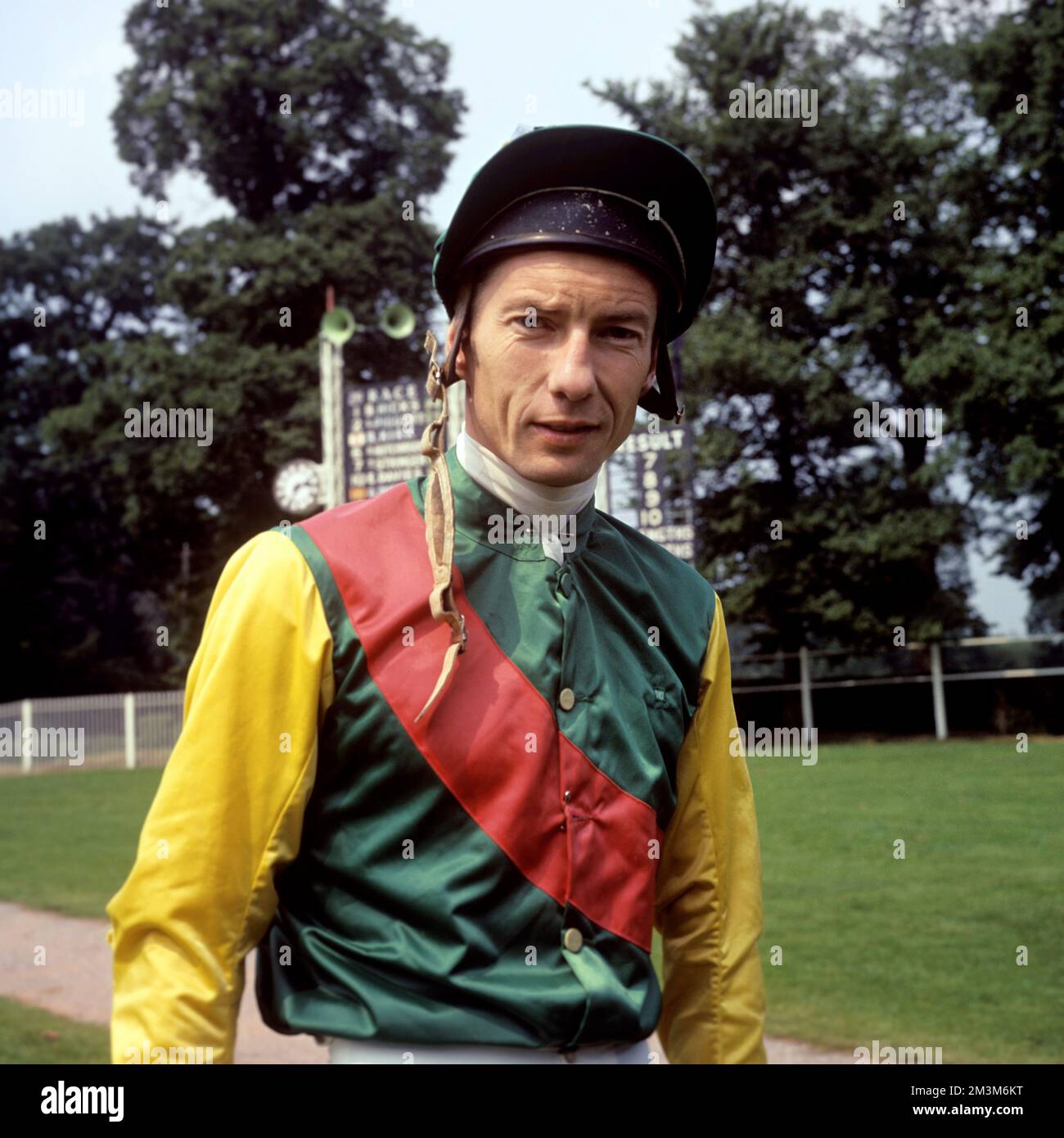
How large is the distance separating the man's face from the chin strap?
0.06 meters

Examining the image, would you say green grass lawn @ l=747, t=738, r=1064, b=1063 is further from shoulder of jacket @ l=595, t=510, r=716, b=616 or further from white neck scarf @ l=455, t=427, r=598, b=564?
white neck scarf @ l=455, t=427, r=598, b=564

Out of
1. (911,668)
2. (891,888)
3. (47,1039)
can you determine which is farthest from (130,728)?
(47,1039)

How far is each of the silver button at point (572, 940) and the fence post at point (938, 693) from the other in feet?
73.7

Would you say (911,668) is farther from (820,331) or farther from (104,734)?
(104,734)

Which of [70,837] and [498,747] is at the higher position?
[498,747]

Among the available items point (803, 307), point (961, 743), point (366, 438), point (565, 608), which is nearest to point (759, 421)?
point (803, 307)

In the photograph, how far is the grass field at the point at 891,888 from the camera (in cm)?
605

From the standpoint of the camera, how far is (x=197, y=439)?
94.5ft

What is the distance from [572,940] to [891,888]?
7.83m

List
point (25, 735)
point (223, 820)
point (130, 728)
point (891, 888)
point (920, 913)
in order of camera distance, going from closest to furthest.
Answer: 1. point (223, 820)
2. point (920, 913)
3. point (891, 888)
4. point (130, 728)
5. point (25, 735)

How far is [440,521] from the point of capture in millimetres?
1951

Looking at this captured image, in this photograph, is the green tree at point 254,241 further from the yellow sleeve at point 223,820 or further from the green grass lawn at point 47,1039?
the yellow sleeve at point 223,820
